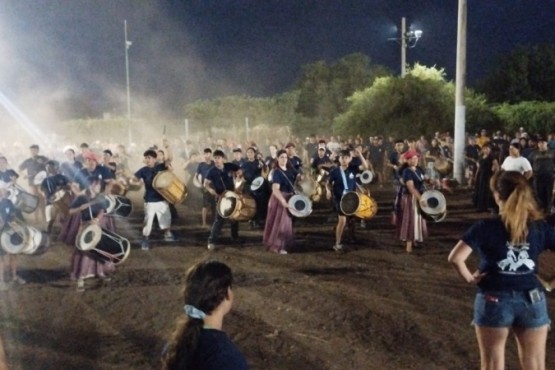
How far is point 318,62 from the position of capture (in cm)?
4941

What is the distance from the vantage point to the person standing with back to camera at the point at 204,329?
2615 mm

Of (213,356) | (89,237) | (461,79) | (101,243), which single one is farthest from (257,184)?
(213,356)

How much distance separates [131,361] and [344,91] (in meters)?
42.9

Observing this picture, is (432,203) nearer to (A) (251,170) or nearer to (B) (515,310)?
(A) (251,170)

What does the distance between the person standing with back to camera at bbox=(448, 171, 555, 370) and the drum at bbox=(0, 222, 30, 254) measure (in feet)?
22.2

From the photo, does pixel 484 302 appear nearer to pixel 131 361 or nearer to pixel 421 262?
pixel 131 361

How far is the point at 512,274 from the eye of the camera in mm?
4188

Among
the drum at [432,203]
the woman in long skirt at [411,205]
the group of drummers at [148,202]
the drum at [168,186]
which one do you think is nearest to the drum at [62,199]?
the group of drummers at [148,202]

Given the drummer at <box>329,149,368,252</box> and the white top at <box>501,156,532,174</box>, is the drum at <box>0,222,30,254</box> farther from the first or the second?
the white top at <box>501,156,532,174</box>

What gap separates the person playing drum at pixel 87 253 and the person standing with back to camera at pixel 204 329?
6.49 metres

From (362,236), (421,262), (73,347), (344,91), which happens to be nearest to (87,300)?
(73,347)

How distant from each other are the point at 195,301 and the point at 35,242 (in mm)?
7221

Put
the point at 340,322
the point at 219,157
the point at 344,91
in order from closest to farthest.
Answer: the point at 340,322 → the point at 219,157 → the point at 344,91

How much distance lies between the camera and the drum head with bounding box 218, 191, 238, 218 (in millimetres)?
11633
